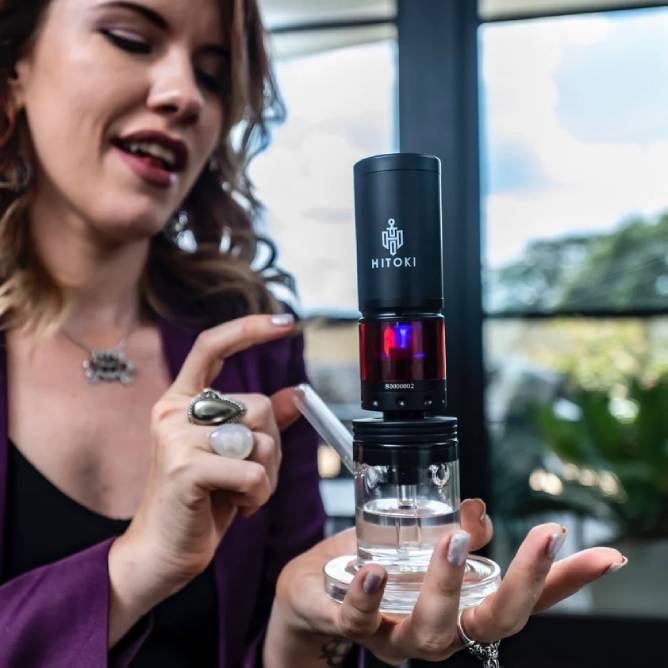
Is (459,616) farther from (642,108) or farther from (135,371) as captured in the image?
(642,108)

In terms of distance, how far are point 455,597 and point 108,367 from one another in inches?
22.0

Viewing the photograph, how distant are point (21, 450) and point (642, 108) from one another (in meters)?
1.55

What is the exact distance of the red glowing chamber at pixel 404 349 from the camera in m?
0.55

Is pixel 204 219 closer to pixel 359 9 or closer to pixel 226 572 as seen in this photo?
pixel 226 572

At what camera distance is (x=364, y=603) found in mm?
511

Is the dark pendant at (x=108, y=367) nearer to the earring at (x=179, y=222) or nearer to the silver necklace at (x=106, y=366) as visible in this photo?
the silver necklace at (x=106, y=366)

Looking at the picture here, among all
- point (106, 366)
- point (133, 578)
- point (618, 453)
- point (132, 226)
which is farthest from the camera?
point (618, 453)

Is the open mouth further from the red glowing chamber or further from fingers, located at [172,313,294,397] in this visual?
the red glowing chamber

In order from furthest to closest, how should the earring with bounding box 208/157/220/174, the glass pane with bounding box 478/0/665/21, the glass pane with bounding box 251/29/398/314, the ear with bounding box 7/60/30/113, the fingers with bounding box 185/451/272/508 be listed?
1. the glass pane with bounding box 478/0/665/21
2. the glass pane with bounding box 251/29/398/314
3. the earring with bounding box 208/157/220/174
4. the ear with bounding box 7/60/30/113
5. the fingers with bounding box 185/451/272/508

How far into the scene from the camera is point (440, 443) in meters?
0.55

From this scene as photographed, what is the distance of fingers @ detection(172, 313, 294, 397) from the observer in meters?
0.69

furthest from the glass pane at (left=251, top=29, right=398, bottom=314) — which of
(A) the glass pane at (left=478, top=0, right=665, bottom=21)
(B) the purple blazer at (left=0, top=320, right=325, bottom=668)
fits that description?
(B) the purple blazer at (left=0, top=320, right=325, bottom=668)

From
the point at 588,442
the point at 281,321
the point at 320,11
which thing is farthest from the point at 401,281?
the point at 588,442

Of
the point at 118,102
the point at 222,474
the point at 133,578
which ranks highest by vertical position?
the point at 118,102
